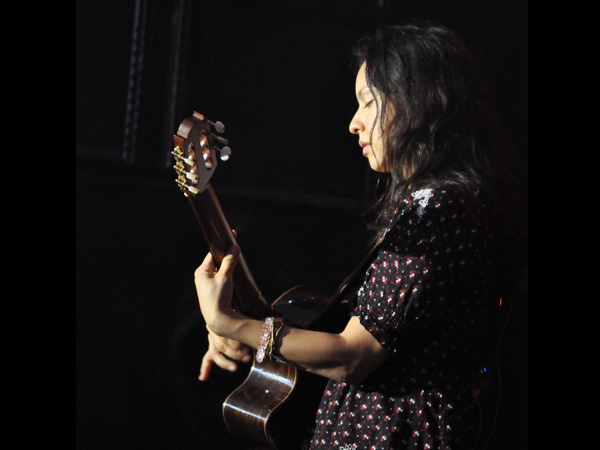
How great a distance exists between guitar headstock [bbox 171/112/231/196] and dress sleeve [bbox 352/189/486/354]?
398 millimetres

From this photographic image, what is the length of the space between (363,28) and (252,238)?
2.41 feet

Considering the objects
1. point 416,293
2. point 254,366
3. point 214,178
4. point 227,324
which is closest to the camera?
point 416,293

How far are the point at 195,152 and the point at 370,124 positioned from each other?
40cm

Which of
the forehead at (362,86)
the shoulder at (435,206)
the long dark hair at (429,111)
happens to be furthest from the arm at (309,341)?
the forehead at (362,86)

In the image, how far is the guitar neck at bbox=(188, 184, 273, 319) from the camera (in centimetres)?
130

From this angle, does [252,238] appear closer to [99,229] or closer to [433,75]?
[99,229]

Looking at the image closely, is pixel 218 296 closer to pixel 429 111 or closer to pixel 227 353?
pixel 227 353

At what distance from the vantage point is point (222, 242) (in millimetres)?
1336

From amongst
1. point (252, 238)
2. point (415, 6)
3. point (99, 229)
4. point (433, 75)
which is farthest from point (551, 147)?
point (99, 229)

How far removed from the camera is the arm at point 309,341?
1.10m

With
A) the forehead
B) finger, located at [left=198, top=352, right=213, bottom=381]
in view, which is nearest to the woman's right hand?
finger, located at [left=198, top=352, right=213, bottom=381]

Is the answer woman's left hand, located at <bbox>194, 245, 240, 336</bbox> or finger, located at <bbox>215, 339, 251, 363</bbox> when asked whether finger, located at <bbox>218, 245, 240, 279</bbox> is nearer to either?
woman's left hand, located at <bbox>194, 245, 240, 336</bbox>

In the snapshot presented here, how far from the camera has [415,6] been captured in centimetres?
188

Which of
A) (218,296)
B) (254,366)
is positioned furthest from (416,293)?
(254,366)
